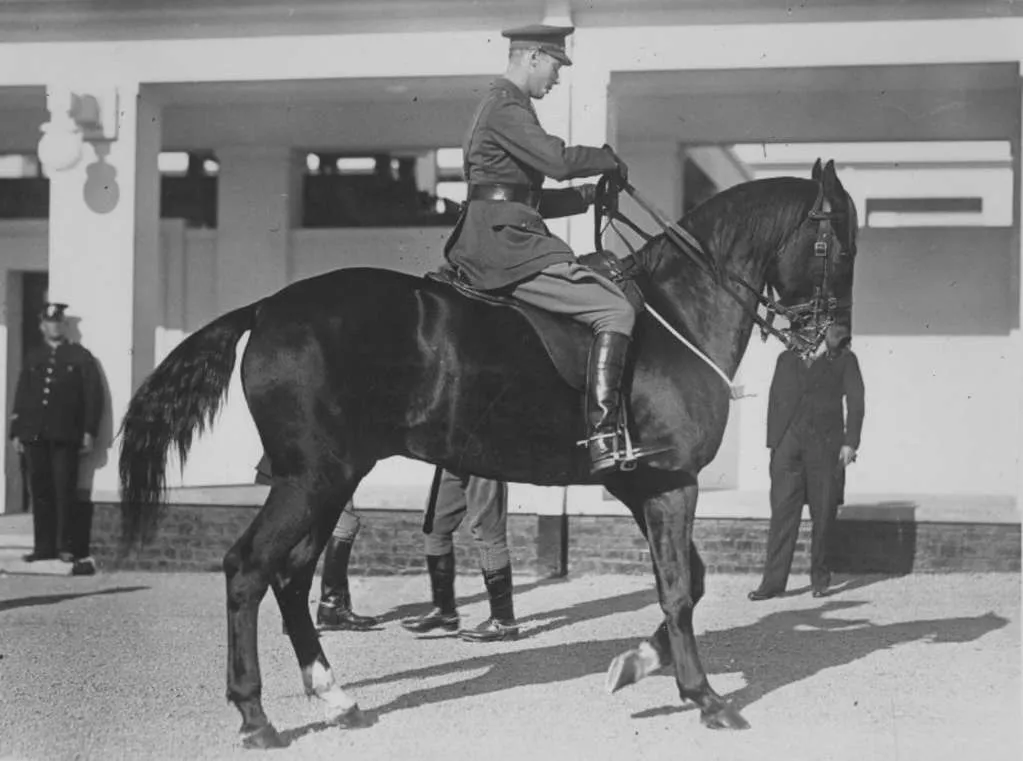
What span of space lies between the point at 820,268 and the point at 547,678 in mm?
2407

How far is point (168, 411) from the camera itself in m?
6.47

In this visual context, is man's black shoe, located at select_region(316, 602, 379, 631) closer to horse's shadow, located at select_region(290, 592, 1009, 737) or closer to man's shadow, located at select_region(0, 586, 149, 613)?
horse's shadow, located at select_region(290, 592, 1009, 737)

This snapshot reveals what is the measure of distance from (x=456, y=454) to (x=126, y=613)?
4.04 meters

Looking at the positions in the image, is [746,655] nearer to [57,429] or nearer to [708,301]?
[708,301]

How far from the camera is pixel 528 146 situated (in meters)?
6.46

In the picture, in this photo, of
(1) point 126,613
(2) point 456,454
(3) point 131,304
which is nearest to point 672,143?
(3) point 131,304

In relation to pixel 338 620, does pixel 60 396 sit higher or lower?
higher

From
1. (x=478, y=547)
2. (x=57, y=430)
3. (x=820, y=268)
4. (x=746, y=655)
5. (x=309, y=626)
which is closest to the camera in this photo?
(x=309, y=626)

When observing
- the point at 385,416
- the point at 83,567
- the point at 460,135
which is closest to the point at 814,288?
the point at 385,416

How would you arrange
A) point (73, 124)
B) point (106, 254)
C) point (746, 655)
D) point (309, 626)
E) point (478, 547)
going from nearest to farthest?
point (309, 626)
point (746, 655)
point (478, 547)
point (73, 124)
point (106, 254)

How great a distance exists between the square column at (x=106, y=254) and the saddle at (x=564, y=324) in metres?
5.56

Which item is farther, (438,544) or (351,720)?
(438,544)

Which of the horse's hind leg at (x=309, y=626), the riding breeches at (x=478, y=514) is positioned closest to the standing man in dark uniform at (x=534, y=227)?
the horse's hind leg at (x=309, y=626)

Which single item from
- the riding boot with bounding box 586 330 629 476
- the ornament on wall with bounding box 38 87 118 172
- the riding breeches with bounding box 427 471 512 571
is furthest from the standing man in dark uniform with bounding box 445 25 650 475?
the ornament on wall with bounding box 38 87 118 172
